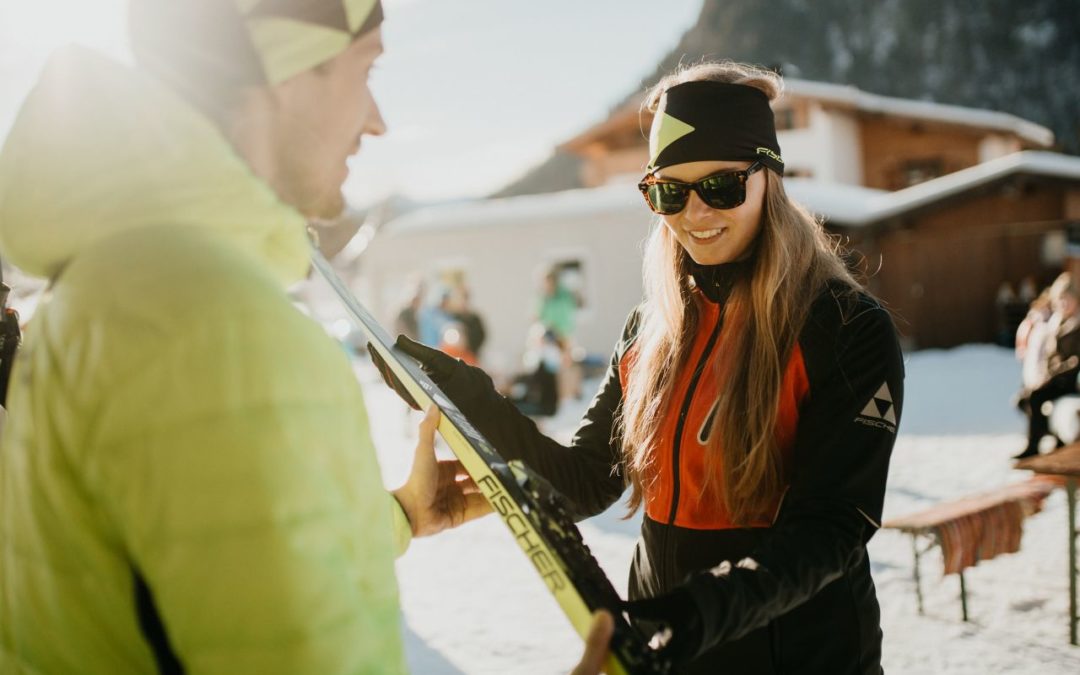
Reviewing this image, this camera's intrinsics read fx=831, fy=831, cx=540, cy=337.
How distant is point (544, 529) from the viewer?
1170 millimetres

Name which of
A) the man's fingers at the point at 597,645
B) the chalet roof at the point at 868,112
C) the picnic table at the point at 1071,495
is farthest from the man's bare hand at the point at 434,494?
the chalet roof at the point at 868,112

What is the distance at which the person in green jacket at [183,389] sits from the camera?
2.26 feet

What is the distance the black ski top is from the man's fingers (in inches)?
10.2

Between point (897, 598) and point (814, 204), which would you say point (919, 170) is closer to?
point (814, 204)

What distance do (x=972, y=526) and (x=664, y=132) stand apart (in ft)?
11.8

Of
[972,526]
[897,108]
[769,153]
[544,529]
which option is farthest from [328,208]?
[897,108]

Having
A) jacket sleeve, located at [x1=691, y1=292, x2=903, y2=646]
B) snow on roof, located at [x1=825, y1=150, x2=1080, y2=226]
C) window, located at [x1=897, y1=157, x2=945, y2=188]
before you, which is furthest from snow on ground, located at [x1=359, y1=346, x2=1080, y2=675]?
window, located at [x1=897, y1=157, x2=945, y2=188]

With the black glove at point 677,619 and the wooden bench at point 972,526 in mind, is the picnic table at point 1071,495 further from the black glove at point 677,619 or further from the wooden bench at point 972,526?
the black glove at point 677,619

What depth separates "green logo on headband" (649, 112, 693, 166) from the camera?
5.88 feet

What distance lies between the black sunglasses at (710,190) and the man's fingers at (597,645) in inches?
40.6

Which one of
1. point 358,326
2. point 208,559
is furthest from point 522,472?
point 208,559

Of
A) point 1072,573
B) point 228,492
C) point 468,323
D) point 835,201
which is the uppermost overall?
point 228,492

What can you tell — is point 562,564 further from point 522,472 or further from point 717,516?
point 717,516

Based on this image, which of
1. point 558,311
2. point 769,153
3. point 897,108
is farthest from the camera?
point 897,108
